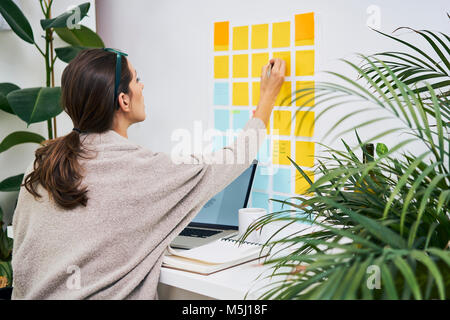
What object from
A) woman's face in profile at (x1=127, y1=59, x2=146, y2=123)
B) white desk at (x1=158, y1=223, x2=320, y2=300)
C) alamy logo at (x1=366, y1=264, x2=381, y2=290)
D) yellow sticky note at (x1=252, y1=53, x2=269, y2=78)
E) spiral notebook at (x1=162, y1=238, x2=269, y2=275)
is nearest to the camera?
alamy logo at (x1=366, y1=264, x2=381, y2=290)

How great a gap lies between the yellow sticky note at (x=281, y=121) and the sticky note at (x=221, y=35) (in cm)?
38

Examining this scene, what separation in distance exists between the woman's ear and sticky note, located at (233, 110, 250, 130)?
65 centimetres

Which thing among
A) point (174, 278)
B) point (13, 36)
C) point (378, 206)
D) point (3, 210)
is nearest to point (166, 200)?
point (174, 278)

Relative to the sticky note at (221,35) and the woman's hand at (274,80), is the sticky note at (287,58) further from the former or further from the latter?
the sticky note at (221,35)

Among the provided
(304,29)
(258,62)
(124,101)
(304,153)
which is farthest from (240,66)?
(124,101)

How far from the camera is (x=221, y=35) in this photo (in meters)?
1.77

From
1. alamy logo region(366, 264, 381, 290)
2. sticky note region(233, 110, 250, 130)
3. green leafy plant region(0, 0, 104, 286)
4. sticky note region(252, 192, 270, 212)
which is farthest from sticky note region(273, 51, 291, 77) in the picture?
alamy logo region(366, 264, 381, 290)

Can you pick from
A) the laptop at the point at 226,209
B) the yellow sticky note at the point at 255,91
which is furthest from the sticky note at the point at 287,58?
the laptop at the point at 226,209

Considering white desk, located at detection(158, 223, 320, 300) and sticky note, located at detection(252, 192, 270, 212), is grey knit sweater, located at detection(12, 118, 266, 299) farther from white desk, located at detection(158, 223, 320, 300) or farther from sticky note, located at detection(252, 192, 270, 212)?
sticky note, located at detection(252, 192, 270, 212)

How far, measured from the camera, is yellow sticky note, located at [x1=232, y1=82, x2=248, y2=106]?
1725 mm

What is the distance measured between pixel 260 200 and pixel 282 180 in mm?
146

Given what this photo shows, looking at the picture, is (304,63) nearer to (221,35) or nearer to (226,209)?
(221,35)

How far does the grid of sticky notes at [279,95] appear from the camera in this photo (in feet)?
5.07
